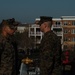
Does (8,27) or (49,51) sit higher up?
(8,27)

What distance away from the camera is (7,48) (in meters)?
7.00

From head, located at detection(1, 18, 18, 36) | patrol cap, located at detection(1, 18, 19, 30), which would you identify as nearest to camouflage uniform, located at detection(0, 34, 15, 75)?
head, located at detection(1, 18, 18, 36)

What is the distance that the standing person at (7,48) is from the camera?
7008 mm

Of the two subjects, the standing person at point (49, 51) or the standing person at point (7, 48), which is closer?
the standing person at point (49, 51)

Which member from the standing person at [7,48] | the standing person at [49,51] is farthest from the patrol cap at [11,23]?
the standing person at [49,51]

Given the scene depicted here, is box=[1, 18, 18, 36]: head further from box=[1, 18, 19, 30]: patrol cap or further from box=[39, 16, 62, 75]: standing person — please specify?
box=[39, 16, 62, 75]: standing person

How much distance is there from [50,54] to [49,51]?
51 millimetres

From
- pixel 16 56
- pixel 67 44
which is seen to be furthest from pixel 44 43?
pixel 67 44

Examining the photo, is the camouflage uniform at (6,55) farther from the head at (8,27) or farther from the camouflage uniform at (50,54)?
the camouflage uniform at (50,54)

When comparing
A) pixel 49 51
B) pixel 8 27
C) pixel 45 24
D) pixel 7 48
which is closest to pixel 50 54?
pixel 49 51

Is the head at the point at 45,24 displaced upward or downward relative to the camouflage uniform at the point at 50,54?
upward

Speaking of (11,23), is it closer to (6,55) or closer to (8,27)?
(8,27)

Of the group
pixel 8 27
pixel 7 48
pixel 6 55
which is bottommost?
pixel 6 55

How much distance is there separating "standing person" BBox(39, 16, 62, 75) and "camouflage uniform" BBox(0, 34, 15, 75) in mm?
497
